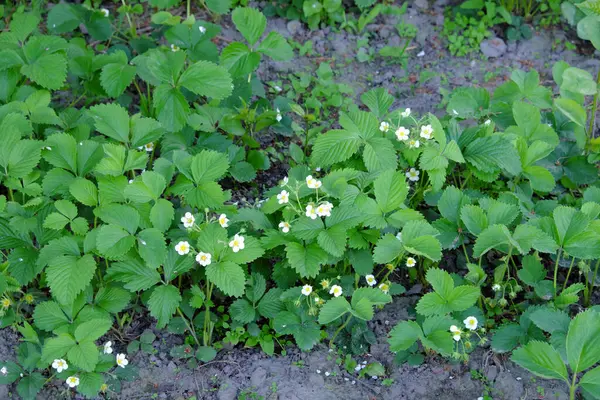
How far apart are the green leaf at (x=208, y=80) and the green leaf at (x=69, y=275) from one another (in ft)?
2.87

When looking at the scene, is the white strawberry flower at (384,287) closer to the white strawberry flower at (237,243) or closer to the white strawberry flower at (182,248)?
the white strawberry flower at (237,243)

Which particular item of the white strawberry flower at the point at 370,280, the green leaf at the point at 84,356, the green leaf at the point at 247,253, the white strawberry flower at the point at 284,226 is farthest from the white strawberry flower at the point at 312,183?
the green leaf at the point at 84,356

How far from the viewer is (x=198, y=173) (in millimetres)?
2730

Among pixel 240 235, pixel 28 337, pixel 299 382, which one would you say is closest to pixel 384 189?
pixel 240 235

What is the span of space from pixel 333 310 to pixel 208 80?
117 cm

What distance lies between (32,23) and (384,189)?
1.95 metres

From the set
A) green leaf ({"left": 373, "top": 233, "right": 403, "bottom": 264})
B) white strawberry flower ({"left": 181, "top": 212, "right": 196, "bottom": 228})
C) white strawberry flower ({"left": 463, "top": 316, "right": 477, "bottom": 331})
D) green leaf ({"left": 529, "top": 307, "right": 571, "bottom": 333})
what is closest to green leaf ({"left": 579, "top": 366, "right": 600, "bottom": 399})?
green leaf ({"left": 529, "top": 307, "right": 571, "bottom": 333})

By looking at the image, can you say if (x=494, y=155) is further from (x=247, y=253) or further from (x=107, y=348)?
(x=107, y=348)

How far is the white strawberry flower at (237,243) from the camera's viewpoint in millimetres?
2521

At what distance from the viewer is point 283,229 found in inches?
102

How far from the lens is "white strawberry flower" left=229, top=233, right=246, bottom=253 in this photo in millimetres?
2521

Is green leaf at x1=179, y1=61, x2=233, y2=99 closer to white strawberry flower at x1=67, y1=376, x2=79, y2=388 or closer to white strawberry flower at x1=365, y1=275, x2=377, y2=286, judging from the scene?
white strawberry flower at x1=365, y1=275, x2=377, y2=286

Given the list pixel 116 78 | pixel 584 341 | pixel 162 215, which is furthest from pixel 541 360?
pixel 116 78

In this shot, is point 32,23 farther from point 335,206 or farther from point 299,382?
point 299,382
